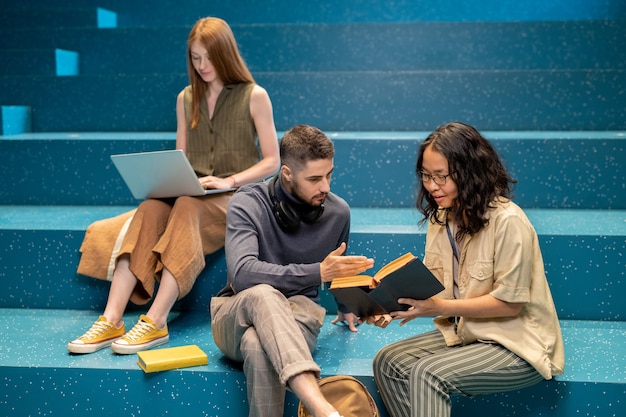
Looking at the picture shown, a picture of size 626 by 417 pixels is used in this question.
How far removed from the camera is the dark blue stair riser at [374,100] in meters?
3.17

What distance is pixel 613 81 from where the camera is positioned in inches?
124

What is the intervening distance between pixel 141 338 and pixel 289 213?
52 cm

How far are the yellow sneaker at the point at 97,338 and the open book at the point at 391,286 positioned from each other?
739mm

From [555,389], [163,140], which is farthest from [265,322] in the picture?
[163,140]

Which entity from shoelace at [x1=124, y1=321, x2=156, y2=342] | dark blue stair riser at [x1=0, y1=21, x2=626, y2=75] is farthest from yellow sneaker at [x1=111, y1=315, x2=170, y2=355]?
dark blue stair riser at [x1=0, y1=21, x2=626, y2=75]

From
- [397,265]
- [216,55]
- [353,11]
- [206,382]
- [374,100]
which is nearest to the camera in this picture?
[397,265]

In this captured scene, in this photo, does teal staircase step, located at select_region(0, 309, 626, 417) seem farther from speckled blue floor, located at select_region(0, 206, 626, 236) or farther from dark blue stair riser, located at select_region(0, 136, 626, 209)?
dark blue stair riser, located at select_region(0, 136, 626, 209)

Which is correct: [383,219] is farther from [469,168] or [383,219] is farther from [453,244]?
[469,168]

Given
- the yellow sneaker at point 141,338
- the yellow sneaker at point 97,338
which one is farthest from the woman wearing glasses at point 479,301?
the yellow sneaker at point 97,338

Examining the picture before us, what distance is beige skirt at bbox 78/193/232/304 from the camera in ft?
7.66

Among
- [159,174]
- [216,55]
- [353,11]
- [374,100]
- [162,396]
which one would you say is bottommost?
[162,396]

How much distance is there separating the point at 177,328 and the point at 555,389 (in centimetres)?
105

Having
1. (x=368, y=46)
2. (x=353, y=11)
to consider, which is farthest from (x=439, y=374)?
(x=353, y=11)

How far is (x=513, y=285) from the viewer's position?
1831mm
